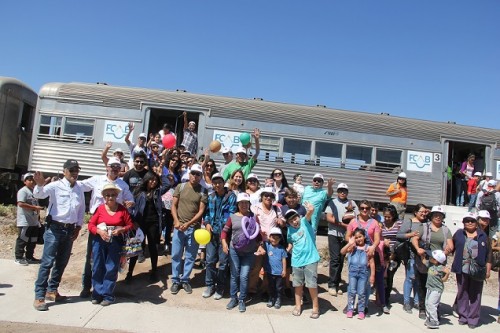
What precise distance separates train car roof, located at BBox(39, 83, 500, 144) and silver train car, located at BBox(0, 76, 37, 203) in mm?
1571

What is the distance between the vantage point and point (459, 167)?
40.1ft

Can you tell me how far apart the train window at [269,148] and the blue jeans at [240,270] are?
5.22m

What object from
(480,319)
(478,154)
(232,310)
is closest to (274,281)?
(232,310)

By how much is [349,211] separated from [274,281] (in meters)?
1.60

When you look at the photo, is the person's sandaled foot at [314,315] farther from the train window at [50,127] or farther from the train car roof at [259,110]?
the train window at [50,127]

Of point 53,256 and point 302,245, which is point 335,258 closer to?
point 302,245

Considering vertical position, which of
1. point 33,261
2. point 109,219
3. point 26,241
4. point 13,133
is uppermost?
point 13,133

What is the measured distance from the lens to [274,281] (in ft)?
16.9

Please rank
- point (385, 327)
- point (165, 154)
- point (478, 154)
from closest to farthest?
1. point (385, 327)
2. point (165, 154)
3. point (478, 154)

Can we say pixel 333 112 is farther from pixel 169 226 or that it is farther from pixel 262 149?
pixel 169 226

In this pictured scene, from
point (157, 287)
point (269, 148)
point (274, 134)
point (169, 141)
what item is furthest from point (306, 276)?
point (274, 134)

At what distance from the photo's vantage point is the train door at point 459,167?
11320 millimetres

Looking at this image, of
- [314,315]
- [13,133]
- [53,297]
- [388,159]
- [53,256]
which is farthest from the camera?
[13,133]

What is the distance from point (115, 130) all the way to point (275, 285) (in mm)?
6656
